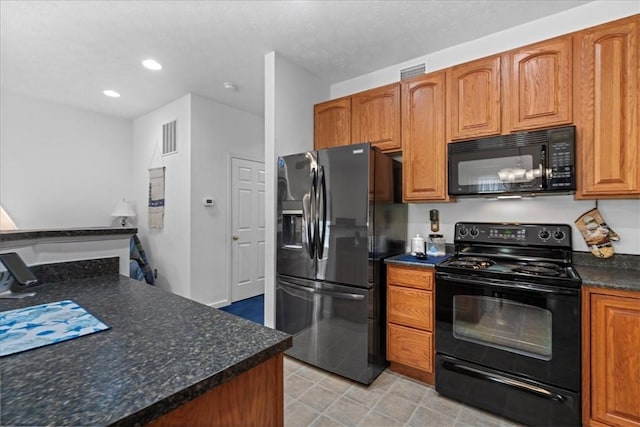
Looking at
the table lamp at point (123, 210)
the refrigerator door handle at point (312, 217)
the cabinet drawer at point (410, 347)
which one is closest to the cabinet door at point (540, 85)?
the refrigerator door handle at point (312, 217)

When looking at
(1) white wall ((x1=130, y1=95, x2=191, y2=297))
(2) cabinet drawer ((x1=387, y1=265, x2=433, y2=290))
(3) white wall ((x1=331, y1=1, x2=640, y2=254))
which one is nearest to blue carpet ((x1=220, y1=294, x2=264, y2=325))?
(1) white wall ((x1=130, y1=95, x2=191, y2=297))

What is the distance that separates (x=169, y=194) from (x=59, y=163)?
1566mm

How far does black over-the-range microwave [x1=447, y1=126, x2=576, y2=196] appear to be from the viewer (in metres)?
1.89

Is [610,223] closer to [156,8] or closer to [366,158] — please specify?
Result: [366,158]

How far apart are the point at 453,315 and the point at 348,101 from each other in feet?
6.82

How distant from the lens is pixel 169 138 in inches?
157

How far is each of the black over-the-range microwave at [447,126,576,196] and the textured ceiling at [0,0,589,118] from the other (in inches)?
37.7

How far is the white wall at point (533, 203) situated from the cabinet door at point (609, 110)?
29cm

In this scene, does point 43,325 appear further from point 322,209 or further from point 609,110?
point 609,110

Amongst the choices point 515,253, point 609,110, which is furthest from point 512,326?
point 609,110

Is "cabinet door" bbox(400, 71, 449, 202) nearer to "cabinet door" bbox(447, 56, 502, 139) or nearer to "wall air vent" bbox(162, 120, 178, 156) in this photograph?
"cabinet door" bbox(447, 56, 502, 139)

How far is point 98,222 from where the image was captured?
14.3 ft

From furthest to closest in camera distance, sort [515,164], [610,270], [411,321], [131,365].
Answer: [411,321] → [515,164] → [610,270] → [131,365]

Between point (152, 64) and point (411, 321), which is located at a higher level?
point (152, 64)
